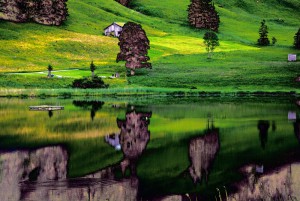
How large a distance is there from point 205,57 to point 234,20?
76.8 metres

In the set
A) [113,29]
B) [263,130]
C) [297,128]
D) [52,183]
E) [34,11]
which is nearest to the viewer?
[52,183]

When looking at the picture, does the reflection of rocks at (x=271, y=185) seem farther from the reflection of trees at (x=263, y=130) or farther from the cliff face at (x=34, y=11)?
the cliff face at (x=34, y=11)

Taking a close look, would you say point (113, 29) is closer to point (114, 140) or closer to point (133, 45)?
point (133, 45)

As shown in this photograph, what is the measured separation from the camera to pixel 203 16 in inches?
6388

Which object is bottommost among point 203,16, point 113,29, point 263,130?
point 263,130

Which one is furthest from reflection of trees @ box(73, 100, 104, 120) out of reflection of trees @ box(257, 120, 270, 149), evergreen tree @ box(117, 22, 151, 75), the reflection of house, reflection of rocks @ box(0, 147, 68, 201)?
evergreen tree @ box(117, 22, 151, 75)

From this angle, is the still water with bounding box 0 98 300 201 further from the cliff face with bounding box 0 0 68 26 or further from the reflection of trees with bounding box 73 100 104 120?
the cliff face with bounding box 0 0 68 26

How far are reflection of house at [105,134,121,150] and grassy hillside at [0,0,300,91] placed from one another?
44.5 meters

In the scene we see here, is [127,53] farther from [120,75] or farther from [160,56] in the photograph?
[160,56]

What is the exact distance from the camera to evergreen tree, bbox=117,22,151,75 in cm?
9212

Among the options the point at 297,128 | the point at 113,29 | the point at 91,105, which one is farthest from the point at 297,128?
the point at 113,29

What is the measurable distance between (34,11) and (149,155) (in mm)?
104537

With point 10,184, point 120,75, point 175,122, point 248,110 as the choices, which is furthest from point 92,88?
point 10,184

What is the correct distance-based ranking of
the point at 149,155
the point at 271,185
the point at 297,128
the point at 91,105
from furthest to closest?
the point at 91,105, the point at 297,128, the point at 149,155, the point at 271,185
